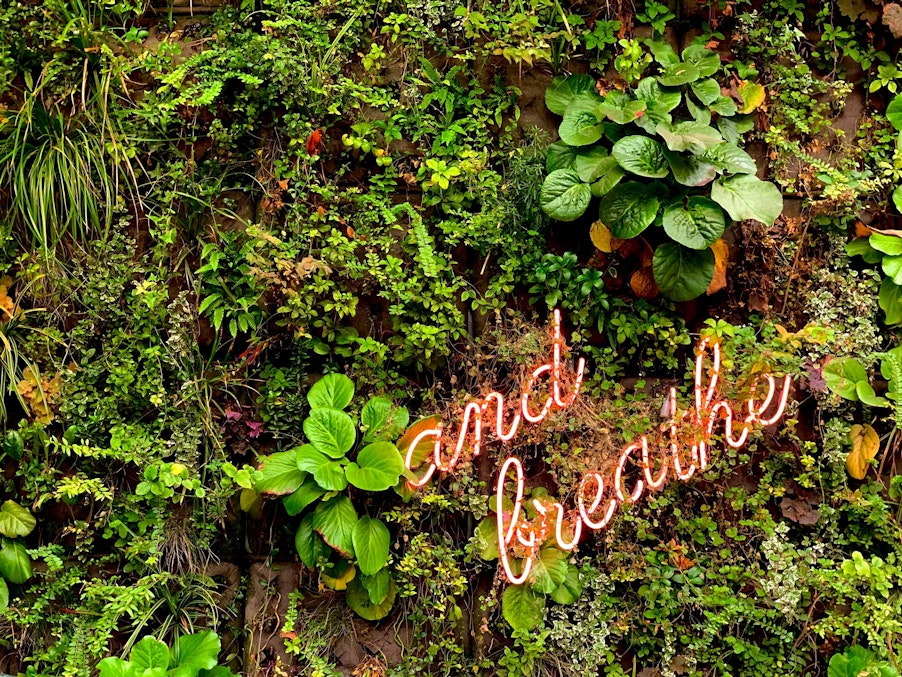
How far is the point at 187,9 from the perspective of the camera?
3.20 metres

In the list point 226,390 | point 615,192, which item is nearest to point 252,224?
point 226,390

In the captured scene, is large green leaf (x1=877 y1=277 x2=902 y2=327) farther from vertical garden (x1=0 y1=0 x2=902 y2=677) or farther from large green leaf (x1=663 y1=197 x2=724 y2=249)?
large green leaf (x1=663 y1=197 x2=724 y2=249)

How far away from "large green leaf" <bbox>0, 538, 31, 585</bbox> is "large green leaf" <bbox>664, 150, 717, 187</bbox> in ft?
9.57

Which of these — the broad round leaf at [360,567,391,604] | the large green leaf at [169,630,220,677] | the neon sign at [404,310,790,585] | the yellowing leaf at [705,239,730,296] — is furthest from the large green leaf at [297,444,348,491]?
the yellowing leaf at [705,239,730,296]

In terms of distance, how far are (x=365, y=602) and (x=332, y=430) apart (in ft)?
2.31

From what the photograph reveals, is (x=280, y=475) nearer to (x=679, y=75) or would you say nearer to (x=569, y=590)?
(x=569, y=590)

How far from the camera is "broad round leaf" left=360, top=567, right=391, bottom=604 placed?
2.91 metres

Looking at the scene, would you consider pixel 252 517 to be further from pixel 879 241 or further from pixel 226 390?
pixel 879 241

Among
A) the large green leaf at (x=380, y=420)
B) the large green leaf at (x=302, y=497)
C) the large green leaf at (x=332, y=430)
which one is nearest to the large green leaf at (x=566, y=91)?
the large green leaf at (x=380, y=420)

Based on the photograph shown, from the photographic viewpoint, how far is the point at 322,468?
2852 millimetres

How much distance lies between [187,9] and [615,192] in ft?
6.43

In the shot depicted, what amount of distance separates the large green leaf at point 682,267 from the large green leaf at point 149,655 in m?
2.35

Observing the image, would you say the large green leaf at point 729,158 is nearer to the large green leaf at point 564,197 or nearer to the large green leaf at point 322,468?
the large green leaf at point 564,197

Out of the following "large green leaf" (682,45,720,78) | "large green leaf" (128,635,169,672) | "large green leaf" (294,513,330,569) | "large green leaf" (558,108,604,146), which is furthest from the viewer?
"large green leaf" (682,45,720,78)
